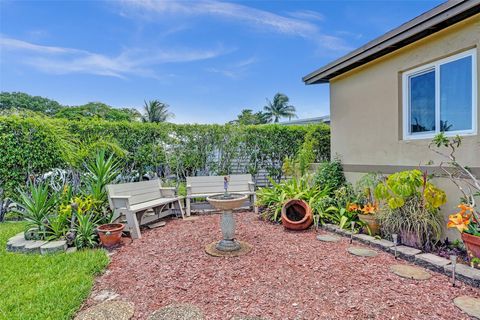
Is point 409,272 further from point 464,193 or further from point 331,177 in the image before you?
point 331,177

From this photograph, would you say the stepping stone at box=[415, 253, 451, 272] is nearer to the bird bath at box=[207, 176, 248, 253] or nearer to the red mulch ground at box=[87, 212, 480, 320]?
the red mulch ground at box=[87, 212, 480, 320]

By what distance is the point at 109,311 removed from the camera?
267 centimetres

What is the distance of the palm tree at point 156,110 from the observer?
29648 millimetres

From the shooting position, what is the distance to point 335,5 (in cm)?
854

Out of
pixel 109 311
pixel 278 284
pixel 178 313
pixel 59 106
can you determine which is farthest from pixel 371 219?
pixel 59 106

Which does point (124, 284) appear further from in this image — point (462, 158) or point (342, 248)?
point (462, 158)

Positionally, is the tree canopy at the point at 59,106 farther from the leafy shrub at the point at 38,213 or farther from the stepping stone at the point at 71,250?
the stepping stone at the point at 71,250

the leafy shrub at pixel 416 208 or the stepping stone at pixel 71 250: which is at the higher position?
the leafy shrub at pixel 416 208

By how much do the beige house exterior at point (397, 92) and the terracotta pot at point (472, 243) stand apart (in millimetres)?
790

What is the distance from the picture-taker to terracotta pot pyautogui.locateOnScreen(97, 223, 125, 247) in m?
4.54

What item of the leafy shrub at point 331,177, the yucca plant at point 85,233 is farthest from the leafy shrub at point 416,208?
the yucca plant at point 85,233

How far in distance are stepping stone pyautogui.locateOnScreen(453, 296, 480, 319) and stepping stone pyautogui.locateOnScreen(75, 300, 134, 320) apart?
3252mm

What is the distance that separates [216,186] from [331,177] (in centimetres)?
302

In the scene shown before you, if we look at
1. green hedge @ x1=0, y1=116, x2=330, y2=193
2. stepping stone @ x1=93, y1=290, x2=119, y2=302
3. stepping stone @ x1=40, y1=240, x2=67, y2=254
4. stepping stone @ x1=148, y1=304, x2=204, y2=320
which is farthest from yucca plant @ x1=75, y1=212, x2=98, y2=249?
stepping stone @ x1=148, y1=304, x2=204, y2=320
